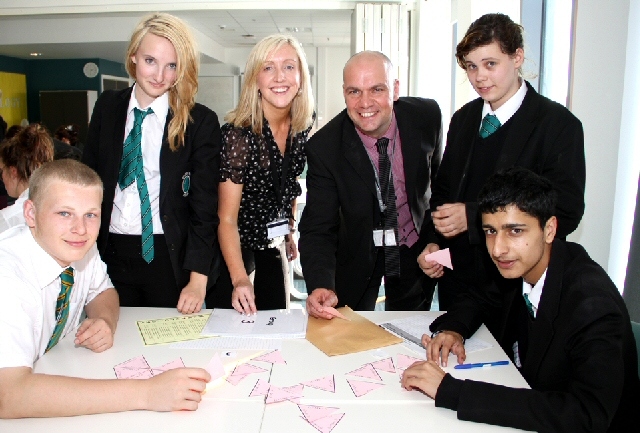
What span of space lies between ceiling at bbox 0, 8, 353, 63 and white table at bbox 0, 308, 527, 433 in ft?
23.2

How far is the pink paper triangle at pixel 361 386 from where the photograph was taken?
145cm

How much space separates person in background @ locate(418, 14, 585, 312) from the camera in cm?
195

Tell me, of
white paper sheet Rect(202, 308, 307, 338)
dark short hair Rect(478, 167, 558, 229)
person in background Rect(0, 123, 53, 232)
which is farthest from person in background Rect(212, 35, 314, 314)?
person in background Rect(0, 123, 53, 232)

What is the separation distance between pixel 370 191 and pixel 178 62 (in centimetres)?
91

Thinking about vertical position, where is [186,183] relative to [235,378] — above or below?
above

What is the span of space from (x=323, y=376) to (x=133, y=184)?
1.05 metres

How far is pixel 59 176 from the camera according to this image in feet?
5.16

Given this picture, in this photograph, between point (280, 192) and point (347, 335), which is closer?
point (347, 335)

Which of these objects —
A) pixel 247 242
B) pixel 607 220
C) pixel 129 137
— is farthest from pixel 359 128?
pixel 607 220

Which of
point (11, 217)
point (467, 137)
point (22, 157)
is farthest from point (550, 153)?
point (22, 157)

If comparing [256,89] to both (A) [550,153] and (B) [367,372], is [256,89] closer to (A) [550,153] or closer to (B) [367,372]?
(A) [550,153]

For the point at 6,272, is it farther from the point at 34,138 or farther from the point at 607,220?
the point at 607,220

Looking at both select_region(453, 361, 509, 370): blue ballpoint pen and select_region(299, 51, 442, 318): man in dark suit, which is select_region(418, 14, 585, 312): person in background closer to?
select_region(299, 51, 442, 318): man in dark suit

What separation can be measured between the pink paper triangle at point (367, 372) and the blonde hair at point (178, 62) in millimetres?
1069
